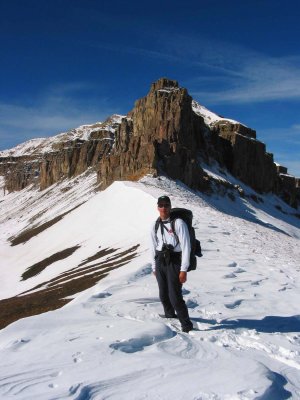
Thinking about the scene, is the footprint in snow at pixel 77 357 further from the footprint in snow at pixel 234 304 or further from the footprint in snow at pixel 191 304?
the footprint in snow at pixel 234 304

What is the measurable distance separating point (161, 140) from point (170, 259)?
70.6 metres

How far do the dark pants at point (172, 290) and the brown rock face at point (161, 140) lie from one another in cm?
5443

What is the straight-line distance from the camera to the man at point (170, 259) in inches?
339

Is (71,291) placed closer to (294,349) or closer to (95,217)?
(294,349)

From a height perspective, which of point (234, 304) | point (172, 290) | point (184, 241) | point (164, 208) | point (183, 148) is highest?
point (183, 148)

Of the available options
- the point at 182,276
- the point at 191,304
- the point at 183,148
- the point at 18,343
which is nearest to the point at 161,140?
the point at 183,148

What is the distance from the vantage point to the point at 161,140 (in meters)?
78.5

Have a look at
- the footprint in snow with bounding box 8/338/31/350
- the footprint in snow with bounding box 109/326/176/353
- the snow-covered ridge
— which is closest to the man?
the footprint in snow with bounding box 109/326/176/353

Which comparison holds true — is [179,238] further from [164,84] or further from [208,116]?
[208,116]

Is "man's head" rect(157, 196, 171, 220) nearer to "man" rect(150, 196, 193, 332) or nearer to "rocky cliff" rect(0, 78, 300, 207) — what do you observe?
"man" rect(150, 196, 193, 332)

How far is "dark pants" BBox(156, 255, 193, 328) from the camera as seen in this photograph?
28.3ft

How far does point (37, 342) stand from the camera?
7.34m

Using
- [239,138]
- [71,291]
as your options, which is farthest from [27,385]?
[239,138]

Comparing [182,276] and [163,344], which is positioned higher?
[182,276]
